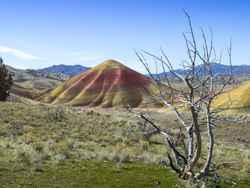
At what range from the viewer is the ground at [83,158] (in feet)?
57.0

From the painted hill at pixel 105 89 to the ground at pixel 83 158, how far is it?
7131 cm

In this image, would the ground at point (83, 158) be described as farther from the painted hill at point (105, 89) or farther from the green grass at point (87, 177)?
the painted hill at point (105, 89)

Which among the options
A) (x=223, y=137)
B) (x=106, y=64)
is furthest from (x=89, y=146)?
(x=106, y=64)

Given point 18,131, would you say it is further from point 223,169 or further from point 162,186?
point 162,186

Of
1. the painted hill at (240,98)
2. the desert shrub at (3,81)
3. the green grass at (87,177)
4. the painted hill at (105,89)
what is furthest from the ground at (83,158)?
the painted hill at (105,89)

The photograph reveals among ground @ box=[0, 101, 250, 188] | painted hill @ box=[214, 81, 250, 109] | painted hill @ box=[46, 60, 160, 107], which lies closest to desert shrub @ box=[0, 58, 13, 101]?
ground @ box=[0, 101, 250, 188]

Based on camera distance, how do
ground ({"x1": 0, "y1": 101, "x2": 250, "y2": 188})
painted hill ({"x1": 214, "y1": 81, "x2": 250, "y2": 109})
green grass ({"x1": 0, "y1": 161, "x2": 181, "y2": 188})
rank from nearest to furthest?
green grass ({"x1": 0, "y1": 161, "x2": 181, "y2": 188}) < ground ({"x1": 0, "y1": 101, "x2": 250, "y2": 188}) < painted hill ({"x1": 214, "y1": 81, "x2": 250, "y2": 109})

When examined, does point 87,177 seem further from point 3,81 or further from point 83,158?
point 3,81

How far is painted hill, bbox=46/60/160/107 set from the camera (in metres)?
113

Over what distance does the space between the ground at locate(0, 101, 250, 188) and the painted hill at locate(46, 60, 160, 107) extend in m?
71.3

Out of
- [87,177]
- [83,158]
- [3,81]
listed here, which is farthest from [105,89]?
[87,177]

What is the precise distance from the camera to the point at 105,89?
120 meters

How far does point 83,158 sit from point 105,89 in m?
97.6

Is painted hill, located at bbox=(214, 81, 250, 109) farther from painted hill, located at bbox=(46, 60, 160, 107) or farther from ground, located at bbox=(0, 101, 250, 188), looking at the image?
ground, located at bbox=(0, 101, 250, 188)
